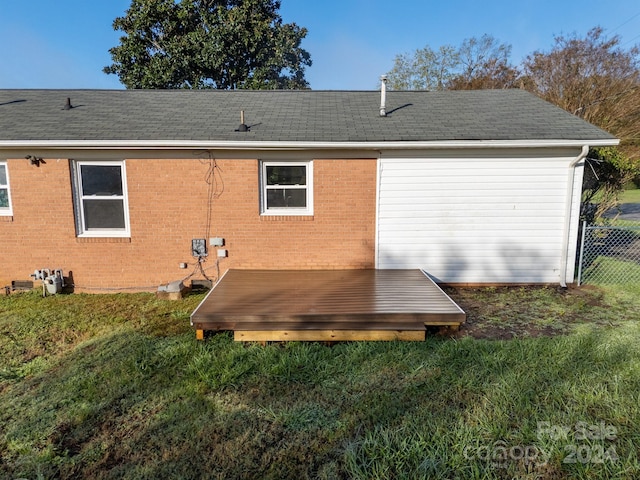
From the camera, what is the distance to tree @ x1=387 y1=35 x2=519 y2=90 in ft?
78.4

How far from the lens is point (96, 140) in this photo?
6066 millimetres

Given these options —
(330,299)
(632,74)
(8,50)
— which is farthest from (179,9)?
(632,74)

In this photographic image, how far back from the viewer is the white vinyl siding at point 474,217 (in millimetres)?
6523

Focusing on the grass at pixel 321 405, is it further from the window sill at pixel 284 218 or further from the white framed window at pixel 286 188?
the white framed window at pixel 286 188

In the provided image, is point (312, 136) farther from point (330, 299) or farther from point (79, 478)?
point (79, 478)

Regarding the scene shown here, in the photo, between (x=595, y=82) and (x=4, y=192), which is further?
(x=595, y=82)

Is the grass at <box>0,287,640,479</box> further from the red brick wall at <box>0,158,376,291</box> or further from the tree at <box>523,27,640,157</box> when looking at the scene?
the tree at <box>523,27,640,157</box>

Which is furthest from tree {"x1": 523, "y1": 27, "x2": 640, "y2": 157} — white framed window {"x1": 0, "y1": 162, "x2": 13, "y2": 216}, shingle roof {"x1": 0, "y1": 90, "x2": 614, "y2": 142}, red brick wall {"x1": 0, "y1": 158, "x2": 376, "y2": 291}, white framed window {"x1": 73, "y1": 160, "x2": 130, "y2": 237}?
white framed window {"x1": 0, "y1": 162, "x2": 13, "y2": 216}

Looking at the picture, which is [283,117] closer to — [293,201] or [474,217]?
[293,201]

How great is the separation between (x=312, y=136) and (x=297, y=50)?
1618 cm

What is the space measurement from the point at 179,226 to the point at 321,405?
15.3 ft

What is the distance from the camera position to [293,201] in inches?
265

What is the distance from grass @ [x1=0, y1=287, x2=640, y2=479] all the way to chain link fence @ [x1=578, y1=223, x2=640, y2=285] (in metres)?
2.53

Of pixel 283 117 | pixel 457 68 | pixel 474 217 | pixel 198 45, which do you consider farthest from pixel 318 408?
pixel 457 68
